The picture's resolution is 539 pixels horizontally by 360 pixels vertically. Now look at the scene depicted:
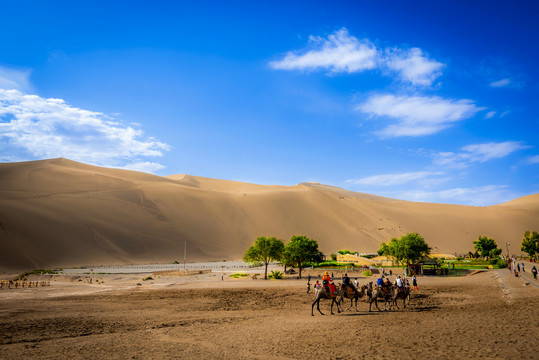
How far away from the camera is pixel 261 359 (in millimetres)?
11938

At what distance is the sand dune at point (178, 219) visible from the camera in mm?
88938

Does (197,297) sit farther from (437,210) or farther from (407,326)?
(437,210)

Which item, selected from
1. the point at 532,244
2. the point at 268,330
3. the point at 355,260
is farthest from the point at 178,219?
the point at 268,330

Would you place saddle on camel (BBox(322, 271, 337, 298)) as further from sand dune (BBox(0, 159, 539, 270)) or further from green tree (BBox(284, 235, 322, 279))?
sand dune (BBox(0, 159, 539, 270))

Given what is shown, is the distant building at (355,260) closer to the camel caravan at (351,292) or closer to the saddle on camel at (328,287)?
the camel caravan at (351,292)

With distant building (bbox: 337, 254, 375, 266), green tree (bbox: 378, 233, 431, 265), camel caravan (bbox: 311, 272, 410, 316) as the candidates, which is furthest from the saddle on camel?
distant building (bbox: 337, 254, 375, 266)

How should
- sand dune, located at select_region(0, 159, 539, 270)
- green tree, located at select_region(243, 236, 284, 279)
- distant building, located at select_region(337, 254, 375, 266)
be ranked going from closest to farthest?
green tree, located at select_region(243, 236, 284, 279)
distant building, located at select_region(337, 254, 375, 266)
sand dune, located at select_region(0, 159, 539, 270)

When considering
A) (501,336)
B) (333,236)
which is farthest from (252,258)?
→ (333,236)

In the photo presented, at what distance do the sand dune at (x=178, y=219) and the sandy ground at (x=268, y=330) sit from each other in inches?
2363

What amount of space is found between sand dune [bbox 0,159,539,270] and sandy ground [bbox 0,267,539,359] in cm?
6001

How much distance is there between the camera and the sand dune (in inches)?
3501

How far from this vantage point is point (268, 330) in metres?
16.3

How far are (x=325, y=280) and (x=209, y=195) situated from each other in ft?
423

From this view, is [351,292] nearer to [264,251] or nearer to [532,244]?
[264,251]
